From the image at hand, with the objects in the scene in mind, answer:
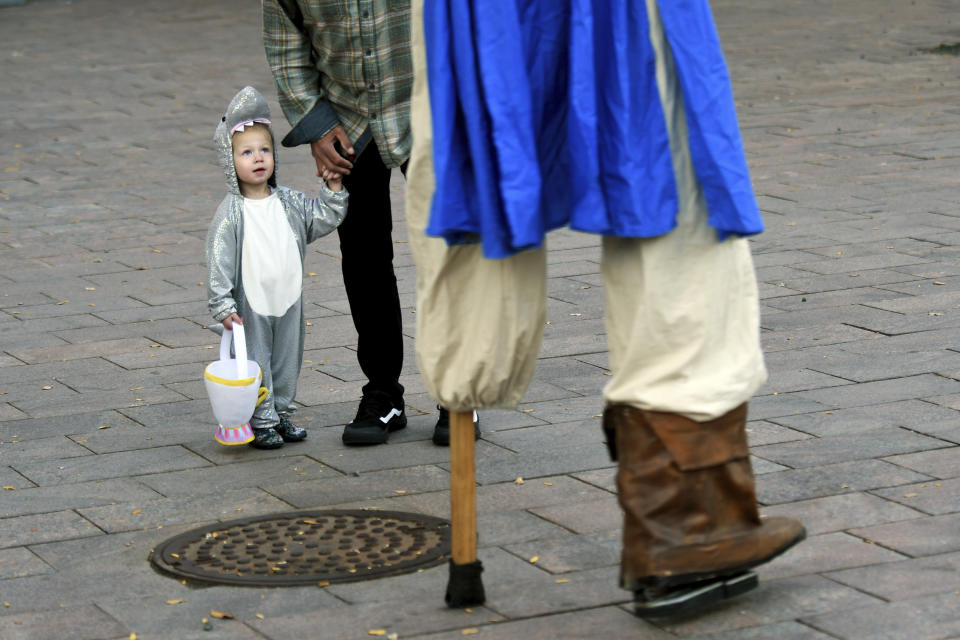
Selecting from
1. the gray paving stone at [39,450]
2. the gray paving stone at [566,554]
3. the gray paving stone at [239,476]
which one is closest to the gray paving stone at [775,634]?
the gray paving stone at [566,554]

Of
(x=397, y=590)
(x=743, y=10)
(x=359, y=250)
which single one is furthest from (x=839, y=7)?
(x=397, y=590)

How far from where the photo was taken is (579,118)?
130 inches

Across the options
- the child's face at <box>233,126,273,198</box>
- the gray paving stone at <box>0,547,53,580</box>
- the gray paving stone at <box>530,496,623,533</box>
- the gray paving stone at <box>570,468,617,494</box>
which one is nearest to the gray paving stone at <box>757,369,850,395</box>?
the gray paving stone at <box>570,468,617,494</box>

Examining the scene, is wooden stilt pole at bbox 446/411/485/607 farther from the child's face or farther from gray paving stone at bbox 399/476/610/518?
the child's face

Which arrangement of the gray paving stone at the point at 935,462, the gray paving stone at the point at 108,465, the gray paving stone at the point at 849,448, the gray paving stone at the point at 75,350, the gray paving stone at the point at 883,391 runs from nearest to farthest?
the gray paving stone at the point at 935,462
the gray paving stone at the point at 849,448
the gray paving stone at the point at 108,465
the gray paving stone at the point at 883,391
the gray paving stone at the point at 75,350

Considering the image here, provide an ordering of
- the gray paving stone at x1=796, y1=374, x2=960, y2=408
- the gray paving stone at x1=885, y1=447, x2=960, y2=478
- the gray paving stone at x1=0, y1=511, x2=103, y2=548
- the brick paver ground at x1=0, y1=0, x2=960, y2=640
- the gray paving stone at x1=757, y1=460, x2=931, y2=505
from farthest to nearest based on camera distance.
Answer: the gray paving stone at x1=796, y1=374, x2=960, y2=408
the gray paving stone at x1=885, y1=447, x2=960, y2=478
the gray paving stone at x1=757, y1=460, x2=931, y2=505
the gray paving stone at x1=0, y1=511, x2=103, y2=548
the brick paver ground at x1=0, y1=0, x2=960, y2=640

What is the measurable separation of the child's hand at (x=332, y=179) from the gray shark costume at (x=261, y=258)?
0.02 m

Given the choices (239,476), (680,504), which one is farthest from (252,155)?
(680,504)

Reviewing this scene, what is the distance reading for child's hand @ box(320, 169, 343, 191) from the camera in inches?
199

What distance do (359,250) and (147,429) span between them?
0.95m

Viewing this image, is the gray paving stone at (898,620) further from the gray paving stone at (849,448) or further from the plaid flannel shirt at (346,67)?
the plaid flannel shirt at (346,67)

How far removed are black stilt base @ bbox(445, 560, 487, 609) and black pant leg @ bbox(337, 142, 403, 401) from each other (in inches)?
63.5

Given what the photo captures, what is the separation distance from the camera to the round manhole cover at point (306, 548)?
4016 mm

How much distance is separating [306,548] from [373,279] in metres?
1.35
